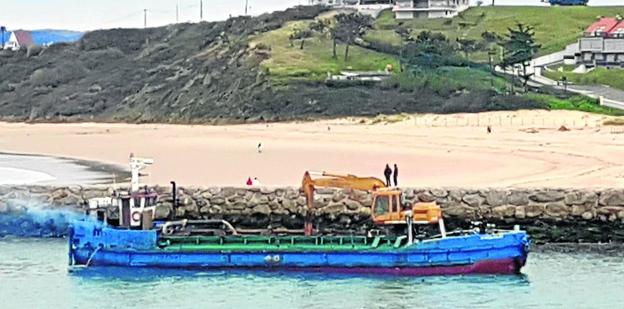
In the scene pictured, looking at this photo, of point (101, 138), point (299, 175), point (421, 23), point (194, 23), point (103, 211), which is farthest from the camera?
point (194, 23)

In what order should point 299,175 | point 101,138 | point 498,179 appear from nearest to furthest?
point 498,179 → point 299,175 → point 101,138

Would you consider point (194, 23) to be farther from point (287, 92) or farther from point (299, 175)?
point (299, 175)

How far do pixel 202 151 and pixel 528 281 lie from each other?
110ft

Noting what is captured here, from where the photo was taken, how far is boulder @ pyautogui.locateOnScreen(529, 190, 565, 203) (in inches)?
1489

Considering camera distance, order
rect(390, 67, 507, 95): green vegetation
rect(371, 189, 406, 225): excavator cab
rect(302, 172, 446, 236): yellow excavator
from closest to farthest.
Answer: rect(302, 172, 446, 236): yellow excavator
rect(371, 189, 406, 225): excavator cab
rect(390, 67, 507, 95): green vegetation

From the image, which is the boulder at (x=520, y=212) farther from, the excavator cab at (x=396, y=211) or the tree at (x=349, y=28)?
the tree at (x=349, y=28)

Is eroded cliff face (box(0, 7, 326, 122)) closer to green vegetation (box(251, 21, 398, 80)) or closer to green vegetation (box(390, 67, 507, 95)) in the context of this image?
green vegetation (box(251, 21, 398, 80))

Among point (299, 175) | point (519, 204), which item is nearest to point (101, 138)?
point (299, 175)

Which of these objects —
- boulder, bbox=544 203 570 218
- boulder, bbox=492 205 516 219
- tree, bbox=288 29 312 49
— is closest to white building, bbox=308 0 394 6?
tree, bbox=288 29 312 49

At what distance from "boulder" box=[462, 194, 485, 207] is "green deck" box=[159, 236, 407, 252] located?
17.0 ft

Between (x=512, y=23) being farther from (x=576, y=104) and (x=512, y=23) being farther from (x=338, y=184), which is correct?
(x=338, y=184)

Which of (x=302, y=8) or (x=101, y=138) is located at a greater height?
(x=302, y=8)

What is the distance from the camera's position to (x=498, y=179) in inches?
1820

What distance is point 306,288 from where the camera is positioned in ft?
105
